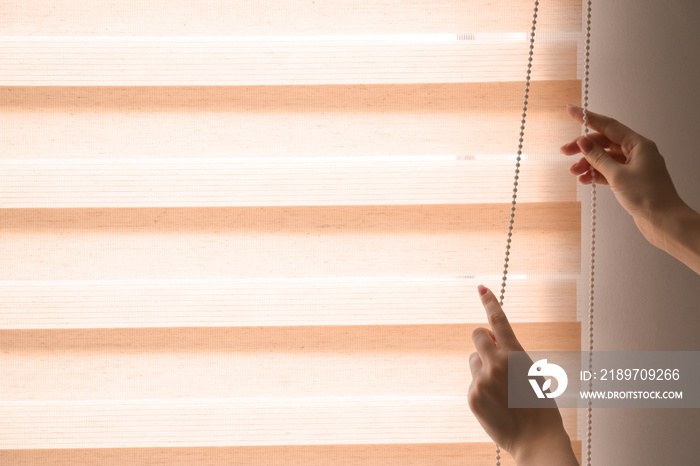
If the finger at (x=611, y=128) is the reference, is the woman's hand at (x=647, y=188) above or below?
below

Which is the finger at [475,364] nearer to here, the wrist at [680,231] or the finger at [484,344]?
the finger at [484,344]

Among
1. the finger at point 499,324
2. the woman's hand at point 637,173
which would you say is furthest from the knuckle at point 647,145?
the finger at point 499,324

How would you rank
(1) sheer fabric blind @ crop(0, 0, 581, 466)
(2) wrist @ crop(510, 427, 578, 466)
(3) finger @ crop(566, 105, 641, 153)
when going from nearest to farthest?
(2) wrist @ crop(510, 427, 578, 466)
(3) finger @ crop(566, 105, 641, 153)
(1) sheer fabric blind @ crop(0, 0, 581, 466)

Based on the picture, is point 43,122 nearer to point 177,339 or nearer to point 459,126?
point 177,339

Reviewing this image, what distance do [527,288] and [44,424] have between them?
89 centimetres

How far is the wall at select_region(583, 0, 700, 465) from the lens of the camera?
95 centimetres

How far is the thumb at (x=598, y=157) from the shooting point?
861 millimetres

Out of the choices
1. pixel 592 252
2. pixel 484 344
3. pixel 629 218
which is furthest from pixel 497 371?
pixel 629 218

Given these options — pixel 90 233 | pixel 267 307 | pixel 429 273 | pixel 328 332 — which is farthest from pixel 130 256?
pixel 429 273

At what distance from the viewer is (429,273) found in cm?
99

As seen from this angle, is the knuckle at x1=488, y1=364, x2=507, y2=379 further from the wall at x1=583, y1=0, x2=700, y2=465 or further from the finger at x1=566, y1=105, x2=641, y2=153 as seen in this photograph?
the finger at x1=566, y1=105, x2=641, y2=153

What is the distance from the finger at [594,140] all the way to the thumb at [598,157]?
2 centimetres

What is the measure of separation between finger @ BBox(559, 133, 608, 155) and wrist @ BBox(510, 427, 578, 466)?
0.44m

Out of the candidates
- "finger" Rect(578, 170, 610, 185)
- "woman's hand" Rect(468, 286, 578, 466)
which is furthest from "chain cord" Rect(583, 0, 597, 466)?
"woman's hand" Rect(468, 286, 578, 466)
